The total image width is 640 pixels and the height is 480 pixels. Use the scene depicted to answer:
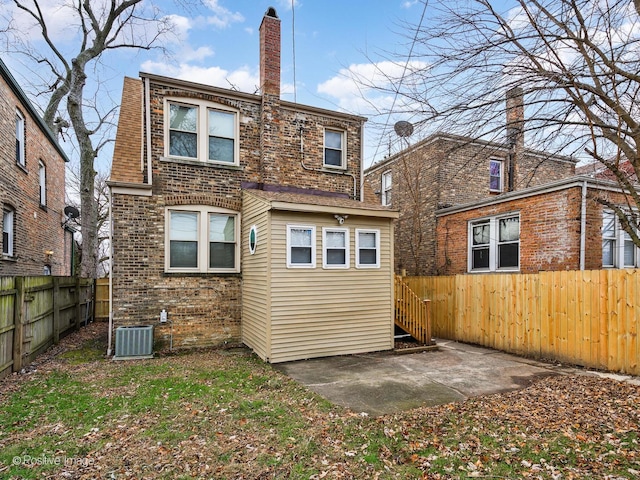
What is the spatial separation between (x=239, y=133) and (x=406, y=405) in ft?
25.5

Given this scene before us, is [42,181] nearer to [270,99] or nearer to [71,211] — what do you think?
[71,211]

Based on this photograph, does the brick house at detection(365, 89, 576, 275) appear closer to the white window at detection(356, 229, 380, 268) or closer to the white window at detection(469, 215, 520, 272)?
the white window at detection(469, 215, 520, 272)

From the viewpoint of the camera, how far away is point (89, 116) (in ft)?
63.3

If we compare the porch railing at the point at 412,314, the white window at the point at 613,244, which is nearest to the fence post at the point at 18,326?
the porch railing at the point at 412,314

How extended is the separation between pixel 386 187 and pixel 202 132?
30.5 ft

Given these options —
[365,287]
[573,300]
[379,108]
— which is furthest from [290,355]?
[573,300]

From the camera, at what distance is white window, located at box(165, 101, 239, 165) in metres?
9.02

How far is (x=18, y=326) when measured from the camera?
666cm

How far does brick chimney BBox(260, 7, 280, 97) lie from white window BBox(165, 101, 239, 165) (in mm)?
1268

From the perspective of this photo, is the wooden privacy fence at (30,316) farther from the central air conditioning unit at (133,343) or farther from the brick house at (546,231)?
the brick house at (546,231)

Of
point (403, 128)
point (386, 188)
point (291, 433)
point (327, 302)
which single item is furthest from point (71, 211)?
point (403, 128)

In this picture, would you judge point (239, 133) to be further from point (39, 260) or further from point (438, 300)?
point (39, 260)

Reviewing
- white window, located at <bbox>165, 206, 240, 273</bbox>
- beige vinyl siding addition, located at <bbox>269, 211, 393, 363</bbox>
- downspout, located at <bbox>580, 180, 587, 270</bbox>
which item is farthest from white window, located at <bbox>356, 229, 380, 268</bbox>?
downspout, located at <bbox>580, 180, 587, 270</bbox>

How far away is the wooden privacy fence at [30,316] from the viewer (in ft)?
20.8
